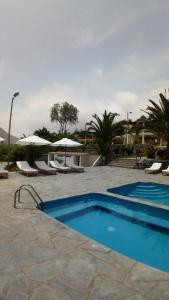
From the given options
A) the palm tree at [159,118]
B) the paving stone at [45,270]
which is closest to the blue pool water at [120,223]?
the paving stone at [45,270]

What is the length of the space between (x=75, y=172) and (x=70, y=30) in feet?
29.4

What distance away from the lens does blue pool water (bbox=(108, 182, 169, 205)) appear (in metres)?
10.4

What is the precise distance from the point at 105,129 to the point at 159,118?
5033 mm

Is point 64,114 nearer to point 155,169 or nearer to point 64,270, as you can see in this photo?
point 155,169

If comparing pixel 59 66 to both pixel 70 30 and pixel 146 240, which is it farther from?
pixel 146 240

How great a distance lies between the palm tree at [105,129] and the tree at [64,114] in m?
27.9

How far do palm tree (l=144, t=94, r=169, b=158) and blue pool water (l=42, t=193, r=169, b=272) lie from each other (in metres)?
11.7

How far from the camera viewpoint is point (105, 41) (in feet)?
42.6

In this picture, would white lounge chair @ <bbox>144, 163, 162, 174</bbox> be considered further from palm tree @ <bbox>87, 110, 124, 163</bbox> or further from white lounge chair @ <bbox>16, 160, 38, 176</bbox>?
white lounge chair @ <bbox>16, 160, 38, 176</bbox>

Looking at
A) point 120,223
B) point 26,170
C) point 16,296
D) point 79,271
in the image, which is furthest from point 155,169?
point 16,296

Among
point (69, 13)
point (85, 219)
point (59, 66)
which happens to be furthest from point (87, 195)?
point (59, 66)

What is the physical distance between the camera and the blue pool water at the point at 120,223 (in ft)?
17.1

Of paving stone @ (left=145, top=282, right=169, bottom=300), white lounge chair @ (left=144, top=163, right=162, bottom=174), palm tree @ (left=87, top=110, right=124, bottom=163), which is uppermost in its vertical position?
palm tree @ (left=87, top=110, right=124, bottom=163)

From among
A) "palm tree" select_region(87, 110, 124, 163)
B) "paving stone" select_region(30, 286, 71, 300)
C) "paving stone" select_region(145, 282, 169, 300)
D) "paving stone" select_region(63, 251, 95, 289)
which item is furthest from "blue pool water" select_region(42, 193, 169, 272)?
"palm tree" select_region(87, 110, 124, 163)
